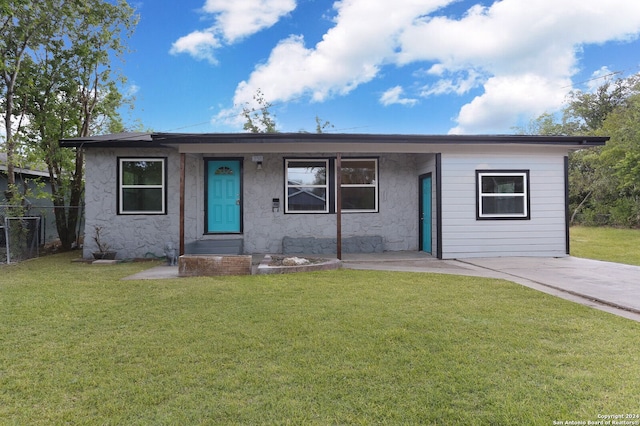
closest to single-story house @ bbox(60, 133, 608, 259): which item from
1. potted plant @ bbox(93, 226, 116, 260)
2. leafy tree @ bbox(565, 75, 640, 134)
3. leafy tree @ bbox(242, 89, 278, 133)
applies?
potted plant @ bbox(93, 226, 116, 260)

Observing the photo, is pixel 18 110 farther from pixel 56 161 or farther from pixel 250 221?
pixel 250 221

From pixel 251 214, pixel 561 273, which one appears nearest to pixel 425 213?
pixel 561 273

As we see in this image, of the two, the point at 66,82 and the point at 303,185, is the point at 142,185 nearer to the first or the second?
the point at 303,185

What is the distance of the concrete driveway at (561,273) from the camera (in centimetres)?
464

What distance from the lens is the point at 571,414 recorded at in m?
2.08

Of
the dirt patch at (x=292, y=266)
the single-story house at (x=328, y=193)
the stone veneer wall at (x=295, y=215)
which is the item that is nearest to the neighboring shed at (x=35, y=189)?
the single-story house at (x=328, y=193)

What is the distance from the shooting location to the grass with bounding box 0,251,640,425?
2139 millimetres

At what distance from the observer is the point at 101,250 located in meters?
8.45

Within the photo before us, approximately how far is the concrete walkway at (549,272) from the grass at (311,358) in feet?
1.99

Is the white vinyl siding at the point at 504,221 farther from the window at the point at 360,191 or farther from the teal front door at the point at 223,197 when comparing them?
the teal front door at the point at 223,197

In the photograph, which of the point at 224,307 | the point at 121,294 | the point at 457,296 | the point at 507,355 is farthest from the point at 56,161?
the point at 507,355

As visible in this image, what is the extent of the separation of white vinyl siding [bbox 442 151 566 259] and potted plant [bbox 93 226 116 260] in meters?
7.66

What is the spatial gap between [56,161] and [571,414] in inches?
493

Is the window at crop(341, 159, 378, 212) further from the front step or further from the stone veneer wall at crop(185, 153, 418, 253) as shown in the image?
the front step
